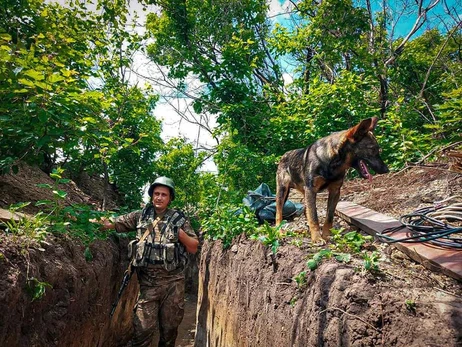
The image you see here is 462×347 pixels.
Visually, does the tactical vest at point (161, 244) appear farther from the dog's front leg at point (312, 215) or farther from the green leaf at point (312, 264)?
the green leaf at point (312, 264)

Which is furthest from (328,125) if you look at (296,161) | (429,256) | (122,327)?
(122,327)

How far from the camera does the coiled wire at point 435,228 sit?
2438 millimetres

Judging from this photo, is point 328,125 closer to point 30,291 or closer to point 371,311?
point 371,311

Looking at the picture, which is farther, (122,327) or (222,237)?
(122,327)

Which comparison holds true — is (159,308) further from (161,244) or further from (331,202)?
(331,202)

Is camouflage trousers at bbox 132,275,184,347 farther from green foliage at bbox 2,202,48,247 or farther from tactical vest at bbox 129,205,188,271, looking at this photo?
green foliage at bbox 2,202,48,247

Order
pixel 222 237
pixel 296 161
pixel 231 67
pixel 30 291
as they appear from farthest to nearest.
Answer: pixel 231 67 → pixel 222 237 → pixel 296 161 → pixel 30 291

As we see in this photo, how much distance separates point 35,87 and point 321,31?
32.1ft

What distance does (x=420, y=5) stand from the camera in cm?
1088

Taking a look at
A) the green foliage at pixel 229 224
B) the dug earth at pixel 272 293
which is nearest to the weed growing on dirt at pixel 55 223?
the dug earth at pixel 272 293

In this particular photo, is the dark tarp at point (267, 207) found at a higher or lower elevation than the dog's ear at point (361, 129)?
lower

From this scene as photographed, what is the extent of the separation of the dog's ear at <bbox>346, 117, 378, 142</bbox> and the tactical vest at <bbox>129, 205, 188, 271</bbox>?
2614 millimetres

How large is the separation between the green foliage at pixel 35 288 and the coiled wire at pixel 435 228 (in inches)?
125

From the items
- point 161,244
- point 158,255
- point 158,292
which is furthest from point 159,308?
point 161,244
